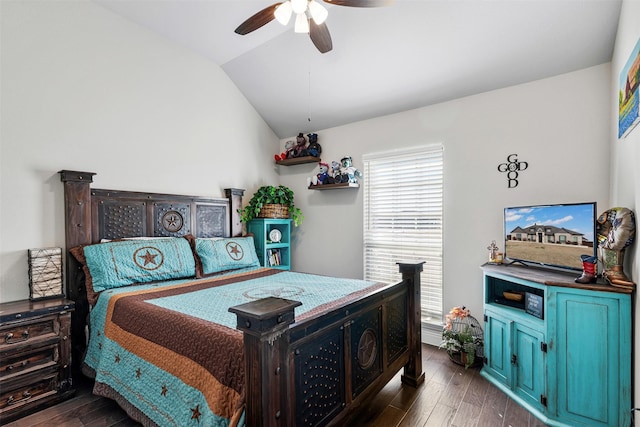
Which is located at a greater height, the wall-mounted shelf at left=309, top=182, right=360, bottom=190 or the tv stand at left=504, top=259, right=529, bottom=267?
the wall-mounted shelf at left=309, top=182, right=360, bottom=190

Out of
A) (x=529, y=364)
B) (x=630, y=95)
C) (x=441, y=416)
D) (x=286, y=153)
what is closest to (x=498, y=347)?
(x=529, y=364)

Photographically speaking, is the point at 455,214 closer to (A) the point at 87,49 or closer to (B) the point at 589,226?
(B) the point at 589,226

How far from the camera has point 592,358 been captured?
180cm

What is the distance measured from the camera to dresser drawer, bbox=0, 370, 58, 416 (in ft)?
6.44

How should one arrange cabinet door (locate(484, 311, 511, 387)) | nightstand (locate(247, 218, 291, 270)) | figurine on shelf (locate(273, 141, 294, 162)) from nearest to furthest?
cabinet door (locate(484, 311, 511, 387)), nightstand (locate(247, 218, 291, 270)), figurine on shelf (locate(273, 141, 294, 162))

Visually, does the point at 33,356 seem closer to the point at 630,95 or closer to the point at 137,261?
the point at 137,261

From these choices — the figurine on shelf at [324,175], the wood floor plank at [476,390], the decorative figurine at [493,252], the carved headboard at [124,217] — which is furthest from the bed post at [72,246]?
the decorative figurine at [493,252]

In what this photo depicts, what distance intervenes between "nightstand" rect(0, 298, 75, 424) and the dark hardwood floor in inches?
3.8

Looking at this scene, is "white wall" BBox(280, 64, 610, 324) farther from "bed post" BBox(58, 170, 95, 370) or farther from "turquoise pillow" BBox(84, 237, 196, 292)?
"bed post" BBox(58, 170, 95, 370)

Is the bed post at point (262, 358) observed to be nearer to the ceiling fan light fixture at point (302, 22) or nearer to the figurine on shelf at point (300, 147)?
the ceiling fan light fixture at point (302, 22)

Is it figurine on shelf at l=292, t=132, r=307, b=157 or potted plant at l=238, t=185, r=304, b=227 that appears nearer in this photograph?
potted plant at l=238, t=185, r=304, b=227

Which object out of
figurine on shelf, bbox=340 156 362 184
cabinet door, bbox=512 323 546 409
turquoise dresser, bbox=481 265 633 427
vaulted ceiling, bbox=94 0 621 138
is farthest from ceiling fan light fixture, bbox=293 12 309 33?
cabinet door, bbox=512 323 546 409

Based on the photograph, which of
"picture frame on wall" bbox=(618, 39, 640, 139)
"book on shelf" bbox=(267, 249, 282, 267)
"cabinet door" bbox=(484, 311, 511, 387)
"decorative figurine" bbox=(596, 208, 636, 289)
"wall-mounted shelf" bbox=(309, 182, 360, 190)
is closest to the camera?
"picture frame on wall" bbox=(618, 39, 640, 139)

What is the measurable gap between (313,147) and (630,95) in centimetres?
300
